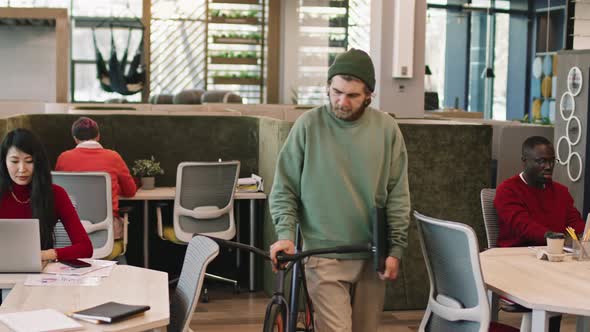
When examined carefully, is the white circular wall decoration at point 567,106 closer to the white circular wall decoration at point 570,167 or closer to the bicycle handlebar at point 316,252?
the white circular wall decoration at point 570,167

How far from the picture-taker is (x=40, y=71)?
13.0 metres

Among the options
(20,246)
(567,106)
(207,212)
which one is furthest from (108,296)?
(567,106)

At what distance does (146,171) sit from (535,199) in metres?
3.12

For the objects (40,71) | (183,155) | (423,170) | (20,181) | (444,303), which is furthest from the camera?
(40,71)

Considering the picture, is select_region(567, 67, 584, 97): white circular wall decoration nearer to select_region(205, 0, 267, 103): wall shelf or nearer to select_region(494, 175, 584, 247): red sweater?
select_region(494, 175, 584, 247): red sweater

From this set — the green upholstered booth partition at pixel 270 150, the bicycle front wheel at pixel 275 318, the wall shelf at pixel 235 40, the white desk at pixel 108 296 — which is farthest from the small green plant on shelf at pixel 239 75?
the bicycle front wheel at pixel 275 318

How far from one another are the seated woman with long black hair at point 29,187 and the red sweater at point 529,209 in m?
2.07

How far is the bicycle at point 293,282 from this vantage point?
290 cm

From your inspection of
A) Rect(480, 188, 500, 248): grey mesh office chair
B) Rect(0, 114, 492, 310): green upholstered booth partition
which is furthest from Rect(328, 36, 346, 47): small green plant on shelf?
Rect(480, 188, 500, 248): grey mesh office chair

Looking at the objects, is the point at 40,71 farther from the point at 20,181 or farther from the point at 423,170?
the point at 20,181

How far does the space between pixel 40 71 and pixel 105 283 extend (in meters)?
10.4

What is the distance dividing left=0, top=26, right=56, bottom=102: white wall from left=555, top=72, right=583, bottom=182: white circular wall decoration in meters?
8.23

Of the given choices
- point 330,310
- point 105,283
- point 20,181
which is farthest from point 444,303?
point 20,181

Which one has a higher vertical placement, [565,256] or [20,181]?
[20,181]
